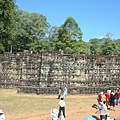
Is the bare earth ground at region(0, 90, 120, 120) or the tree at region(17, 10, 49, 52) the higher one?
the tree at region(17, 10, 49, 52)

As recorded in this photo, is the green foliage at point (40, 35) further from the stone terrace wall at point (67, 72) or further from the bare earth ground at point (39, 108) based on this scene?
the bare earth ground at point (39, 108)

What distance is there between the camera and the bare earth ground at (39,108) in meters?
18.2

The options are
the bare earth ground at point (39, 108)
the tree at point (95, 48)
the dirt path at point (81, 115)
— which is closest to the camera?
the dirt path at point (81, 115)

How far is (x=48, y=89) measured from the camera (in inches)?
1085

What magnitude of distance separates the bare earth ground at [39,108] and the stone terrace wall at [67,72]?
2116 mm

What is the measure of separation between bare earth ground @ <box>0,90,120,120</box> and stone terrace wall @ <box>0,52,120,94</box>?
2116mm

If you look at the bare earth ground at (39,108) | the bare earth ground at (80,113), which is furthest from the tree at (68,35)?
the bare earth ground at (80,113)

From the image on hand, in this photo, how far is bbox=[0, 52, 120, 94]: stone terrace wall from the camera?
91.9 feet

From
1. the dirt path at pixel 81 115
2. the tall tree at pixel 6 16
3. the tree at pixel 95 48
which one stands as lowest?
the dirt path at pixel 81 115

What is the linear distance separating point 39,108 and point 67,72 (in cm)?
842

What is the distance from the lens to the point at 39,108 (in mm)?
20484

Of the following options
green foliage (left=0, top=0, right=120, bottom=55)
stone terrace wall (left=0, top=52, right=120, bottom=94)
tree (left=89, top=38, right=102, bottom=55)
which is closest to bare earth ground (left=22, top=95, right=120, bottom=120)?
stone terrace wall (left=0, top=52, right=120, bottom=94)

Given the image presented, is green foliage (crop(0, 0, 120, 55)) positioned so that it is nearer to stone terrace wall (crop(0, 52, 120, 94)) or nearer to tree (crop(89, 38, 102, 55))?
tree (crop(89, 38, 102, 55))

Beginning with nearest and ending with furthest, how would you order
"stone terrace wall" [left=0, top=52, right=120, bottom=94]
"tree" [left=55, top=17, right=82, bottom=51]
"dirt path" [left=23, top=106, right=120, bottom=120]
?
1. "dirt path" [left=23, top=106, right=120, bottom=120]
2. "stone terrace wall" [left=0, top=52, right=120, bottom=94]
3. "tree" [left=55, top=17, right=82, bottom=51]
